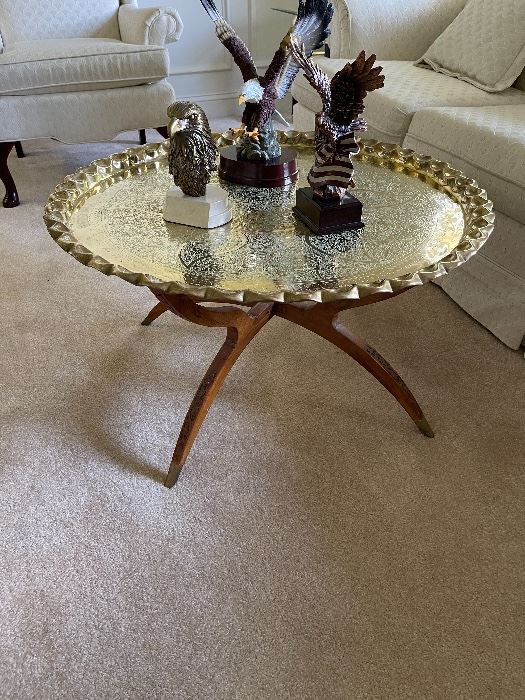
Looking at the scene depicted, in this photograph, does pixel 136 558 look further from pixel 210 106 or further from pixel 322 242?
pixel 210 106

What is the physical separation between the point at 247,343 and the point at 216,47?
2.65 metres

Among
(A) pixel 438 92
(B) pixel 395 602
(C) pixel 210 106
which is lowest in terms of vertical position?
(C) pixel 210 106

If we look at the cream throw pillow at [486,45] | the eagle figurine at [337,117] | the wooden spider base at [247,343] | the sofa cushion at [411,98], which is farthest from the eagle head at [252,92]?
the cream throw pillow at [486,45]

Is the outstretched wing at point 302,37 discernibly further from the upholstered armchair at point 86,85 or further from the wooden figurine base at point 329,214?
the upholstered armchair at point 86,85

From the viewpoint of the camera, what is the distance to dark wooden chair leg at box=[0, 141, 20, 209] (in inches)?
93.4

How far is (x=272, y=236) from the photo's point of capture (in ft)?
3.71

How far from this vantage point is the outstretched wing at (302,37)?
1.17 metres

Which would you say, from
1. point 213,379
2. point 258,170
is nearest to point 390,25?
point 258,170

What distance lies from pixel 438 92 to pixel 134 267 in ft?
4.69

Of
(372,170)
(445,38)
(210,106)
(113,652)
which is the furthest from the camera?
(210,106)

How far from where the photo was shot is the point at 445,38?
2.22 metres

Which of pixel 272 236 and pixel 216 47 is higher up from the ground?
pixel 272 236

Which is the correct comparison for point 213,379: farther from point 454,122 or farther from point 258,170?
point 454,122

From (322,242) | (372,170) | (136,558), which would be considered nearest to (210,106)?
(372,170)
